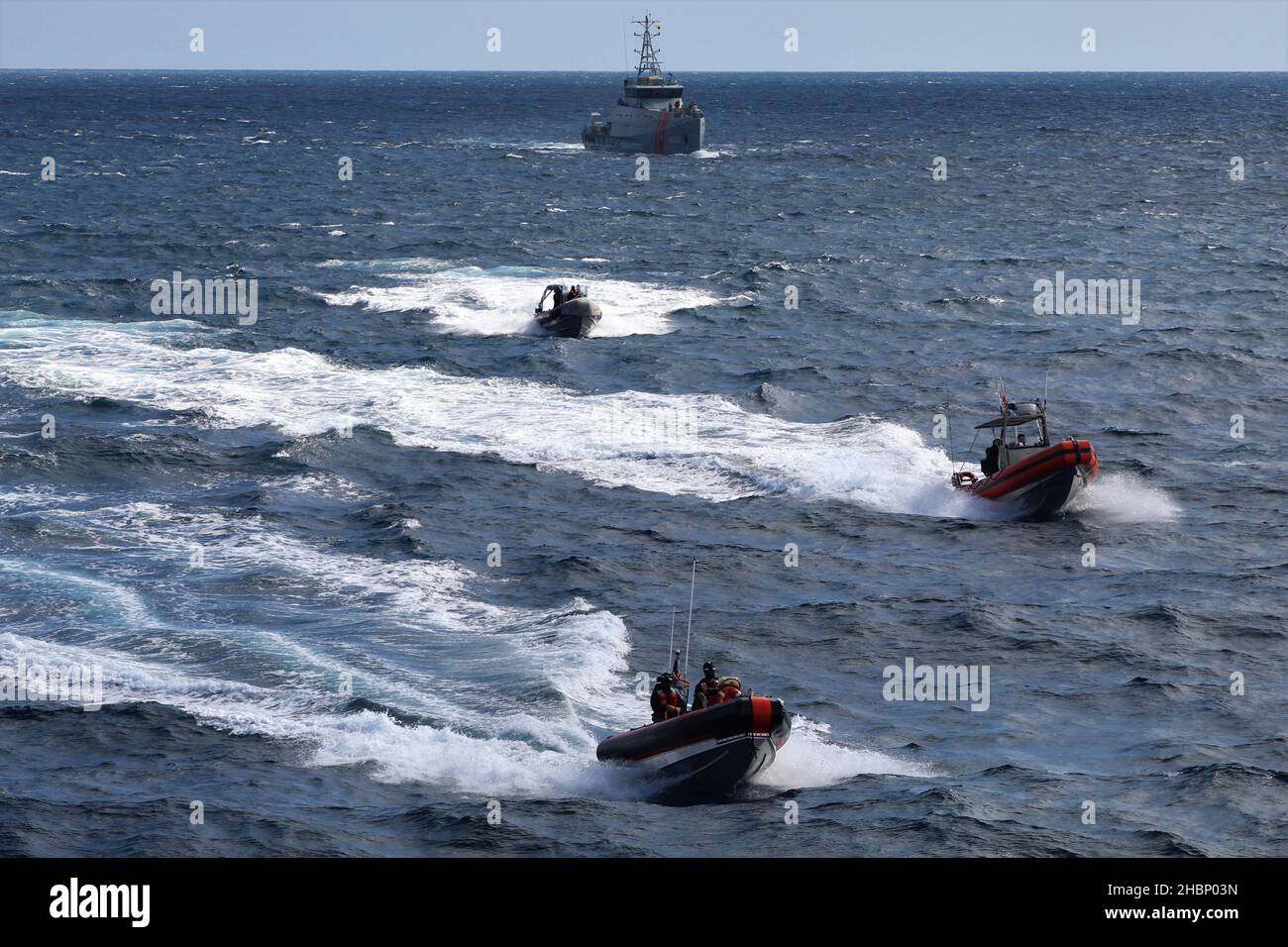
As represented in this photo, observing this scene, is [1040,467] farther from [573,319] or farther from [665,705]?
[573,319]

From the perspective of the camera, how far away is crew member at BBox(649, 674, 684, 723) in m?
23.4

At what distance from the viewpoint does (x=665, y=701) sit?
23.4 meters

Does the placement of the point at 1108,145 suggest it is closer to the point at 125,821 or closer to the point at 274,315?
the point at 274,315

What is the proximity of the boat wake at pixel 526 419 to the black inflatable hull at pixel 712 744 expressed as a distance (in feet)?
48.8

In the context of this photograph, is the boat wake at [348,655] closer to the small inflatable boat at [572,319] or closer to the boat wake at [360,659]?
the boat wake at [360,659]

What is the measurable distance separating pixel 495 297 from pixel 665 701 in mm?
42577

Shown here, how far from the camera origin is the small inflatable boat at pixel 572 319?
184ft

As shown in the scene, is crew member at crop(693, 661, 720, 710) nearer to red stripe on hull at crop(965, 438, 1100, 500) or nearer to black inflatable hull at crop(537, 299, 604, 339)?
red stripe on hull at crop(965, 438, 1100, 500)

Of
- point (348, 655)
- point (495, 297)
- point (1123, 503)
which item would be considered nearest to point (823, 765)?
point (348, 655)

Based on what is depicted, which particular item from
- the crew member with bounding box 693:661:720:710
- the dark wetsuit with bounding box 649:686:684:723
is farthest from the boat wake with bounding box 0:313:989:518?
the dark wetsuit with bounding box 649:686:684:723

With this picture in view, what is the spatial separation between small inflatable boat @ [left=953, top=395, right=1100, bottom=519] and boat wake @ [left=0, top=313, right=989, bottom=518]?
A: 604 mm

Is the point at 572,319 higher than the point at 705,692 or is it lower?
higher

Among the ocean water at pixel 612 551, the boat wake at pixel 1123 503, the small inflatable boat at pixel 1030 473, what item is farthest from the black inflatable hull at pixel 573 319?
the boat wake at pixel 1123 503

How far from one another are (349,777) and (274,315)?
127ft
